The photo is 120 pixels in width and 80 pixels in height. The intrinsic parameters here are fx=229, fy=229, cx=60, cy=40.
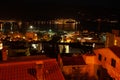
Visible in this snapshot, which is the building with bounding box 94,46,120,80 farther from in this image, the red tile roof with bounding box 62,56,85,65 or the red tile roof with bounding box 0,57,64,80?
the red tile roof with bounding box 0,57,64,80

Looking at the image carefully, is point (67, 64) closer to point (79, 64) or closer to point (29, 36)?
point (79, 64)

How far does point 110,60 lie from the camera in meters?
23.8

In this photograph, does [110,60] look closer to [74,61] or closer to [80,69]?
[80,69]

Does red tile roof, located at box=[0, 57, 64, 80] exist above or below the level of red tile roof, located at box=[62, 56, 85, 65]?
above

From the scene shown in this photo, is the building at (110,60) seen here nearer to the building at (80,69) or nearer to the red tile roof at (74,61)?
the building at (80,69)

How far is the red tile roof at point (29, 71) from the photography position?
1391 centimetres

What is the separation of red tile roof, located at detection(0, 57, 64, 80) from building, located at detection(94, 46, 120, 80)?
935 cm

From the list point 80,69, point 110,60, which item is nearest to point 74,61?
point 80,69

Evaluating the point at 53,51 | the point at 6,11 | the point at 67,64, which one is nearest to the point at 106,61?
the point at 67,64

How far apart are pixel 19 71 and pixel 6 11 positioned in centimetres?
10776

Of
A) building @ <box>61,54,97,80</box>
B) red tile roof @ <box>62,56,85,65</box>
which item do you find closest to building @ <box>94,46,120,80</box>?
building @ <box>61,54,97,80</box>

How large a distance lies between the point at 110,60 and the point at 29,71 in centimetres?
1173

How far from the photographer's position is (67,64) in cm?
2519

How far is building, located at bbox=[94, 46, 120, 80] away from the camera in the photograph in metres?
22.7
